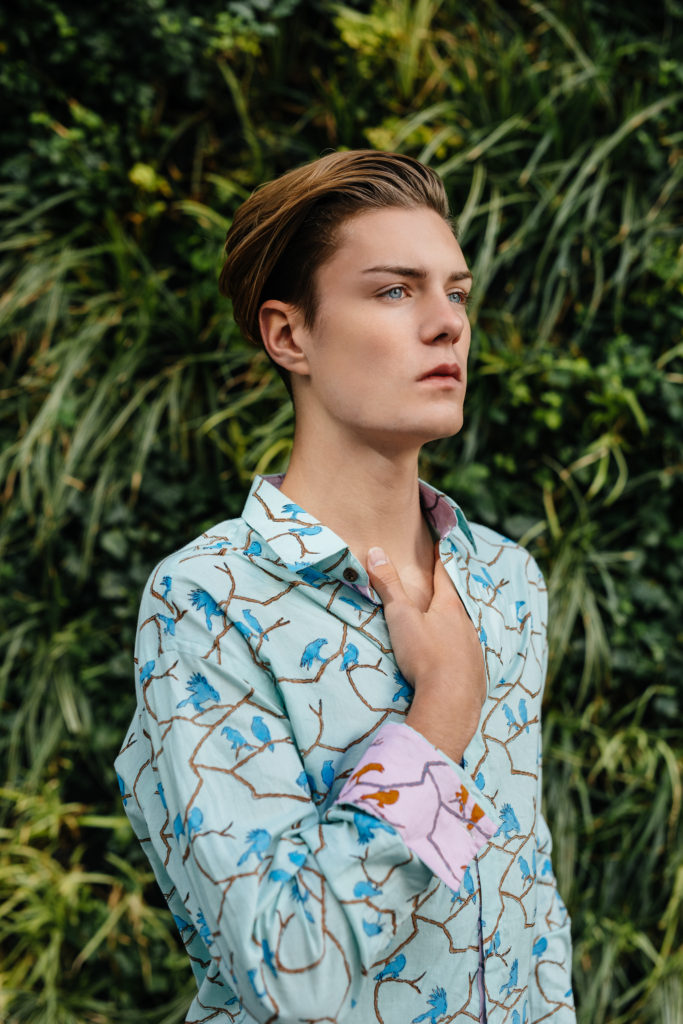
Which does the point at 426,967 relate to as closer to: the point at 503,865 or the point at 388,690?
the point at 503,865

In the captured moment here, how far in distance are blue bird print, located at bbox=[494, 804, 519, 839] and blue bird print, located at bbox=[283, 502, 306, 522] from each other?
1.84ft

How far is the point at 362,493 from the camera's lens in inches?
52.7

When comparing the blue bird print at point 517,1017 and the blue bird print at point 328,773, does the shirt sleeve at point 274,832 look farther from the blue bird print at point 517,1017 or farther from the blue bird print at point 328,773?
the blue bird print at point 517,1017

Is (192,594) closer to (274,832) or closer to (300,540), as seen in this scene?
(300,540)

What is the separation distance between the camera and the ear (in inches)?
53.6

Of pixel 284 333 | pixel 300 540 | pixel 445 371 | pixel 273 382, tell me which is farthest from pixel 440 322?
pixel 273 382

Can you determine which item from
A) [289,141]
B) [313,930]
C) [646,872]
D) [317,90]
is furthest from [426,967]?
[317,90]

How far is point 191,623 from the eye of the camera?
111 cm

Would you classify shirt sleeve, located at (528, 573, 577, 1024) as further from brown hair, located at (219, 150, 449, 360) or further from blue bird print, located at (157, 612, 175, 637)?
brown hair, located at (219, 150, 449, 360)

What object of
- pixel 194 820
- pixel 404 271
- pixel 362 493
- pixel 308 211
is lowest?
pixel 194 820

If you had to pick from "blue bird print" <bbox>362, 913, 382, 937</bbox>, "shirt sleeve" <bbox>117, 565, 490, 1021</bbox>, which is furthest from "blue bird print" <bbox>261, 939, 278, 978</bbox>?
"blue bird print" <bbox>362, 913, 382, 937</bbox>

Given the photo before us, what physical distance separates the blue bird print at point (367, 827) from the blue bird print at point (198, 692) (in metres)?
0.24

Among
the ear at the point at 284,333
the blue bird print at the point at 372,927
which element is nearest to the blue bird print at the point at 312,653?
the blue bird print at the point at 372,927

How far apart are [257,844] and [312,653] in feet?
0.88
